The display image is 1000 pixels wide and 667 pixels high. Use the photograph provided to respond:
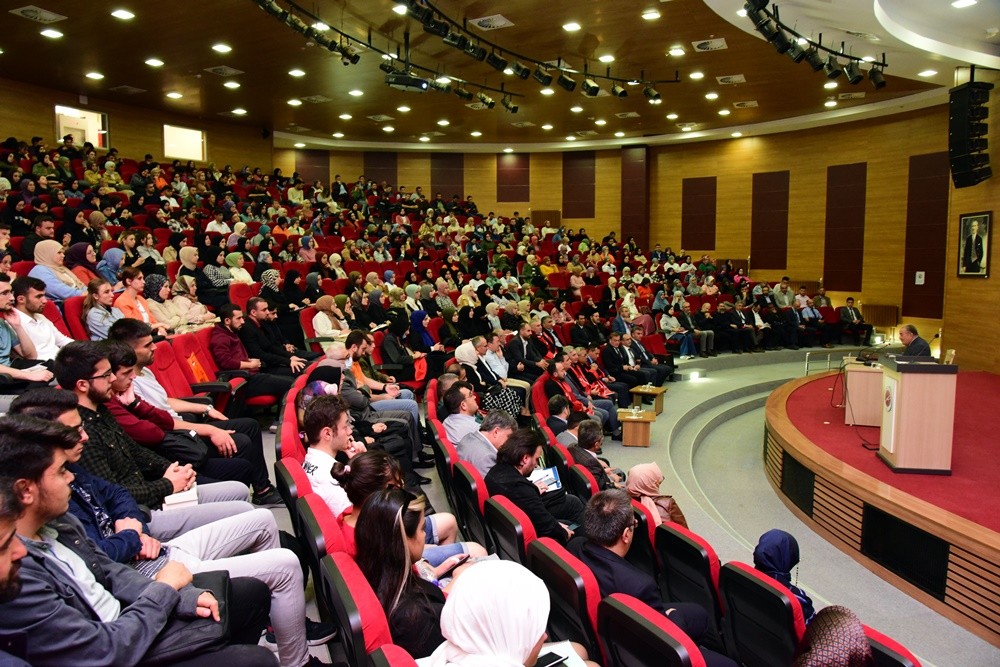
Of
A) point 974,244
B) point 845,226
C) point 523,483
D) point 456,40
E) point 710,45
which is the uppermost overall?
point 710,45

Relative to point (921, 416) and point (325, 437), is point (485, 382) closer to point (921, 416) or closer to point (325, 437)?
point (921, 416)

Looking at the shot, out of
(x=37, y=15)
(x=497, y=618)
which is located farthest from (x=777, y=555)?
(x=37, y=15)

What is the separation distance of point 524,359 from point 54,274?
4.23 m

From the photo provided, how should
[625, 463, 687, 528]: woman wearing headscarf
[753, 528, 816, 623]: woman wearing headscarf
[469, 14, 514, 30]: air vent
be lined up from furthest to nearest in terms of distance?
[469, 14, 514, 30]: air vent < [625, 463, 687, 528]: woman wearing headscarf < [753, 528, 816, 623]: woman wearing headscarf

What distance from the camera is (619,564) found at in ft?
7.43

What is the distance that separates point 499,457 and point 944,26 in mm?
7571

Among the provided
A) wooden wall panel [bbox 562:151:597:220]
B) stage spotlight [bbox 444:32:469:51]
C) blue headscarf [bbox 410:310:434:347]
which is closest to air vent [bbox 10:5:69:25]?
stage spotlight [bbox 444:32:469:51]

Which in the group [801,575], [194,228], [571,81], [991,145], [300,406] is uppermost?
[571,81]

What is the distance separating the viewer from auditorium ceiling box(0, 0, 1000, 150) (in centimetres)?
755

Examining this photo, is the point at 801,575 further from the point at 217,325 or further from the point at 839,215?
the point at 839,215

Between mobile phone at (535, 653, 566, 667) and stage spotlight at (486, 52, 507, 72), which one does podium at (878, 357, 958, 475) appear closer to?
mobile phone at (535, 653, 566, 667)

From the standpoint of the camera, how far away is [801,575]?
13.2 ft

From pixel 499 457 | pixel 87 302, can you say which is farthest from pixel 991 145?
pixel 87 302

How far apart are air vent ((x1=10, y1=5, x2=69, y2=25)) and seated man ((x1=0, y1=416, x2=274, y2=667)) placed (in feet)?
27.3
